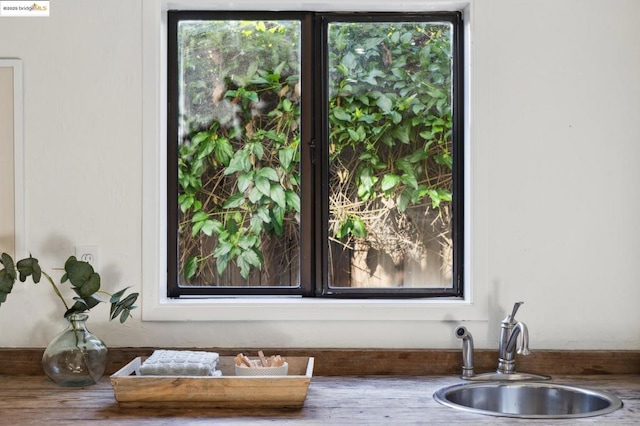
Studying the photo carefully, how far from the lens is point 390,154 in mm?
2574

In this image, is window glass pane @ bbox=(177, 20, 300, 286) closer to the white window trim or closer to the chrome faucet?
the white window trim

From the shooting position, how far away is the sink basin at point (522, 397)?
2.22 meters

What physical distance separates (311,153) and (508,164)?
606mm

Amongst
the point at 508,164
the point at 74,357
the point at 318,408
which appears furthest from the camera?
the point at 508,164

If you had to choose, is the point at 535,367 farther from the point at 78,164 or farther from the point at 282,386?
the point at 78,164

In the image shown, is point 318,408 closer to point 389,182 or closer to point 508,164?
point 389,182

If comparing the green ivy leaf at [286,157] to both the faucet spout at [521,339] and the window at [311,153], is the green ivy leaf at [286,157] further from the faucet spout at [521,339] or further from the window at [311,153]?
the faucet spout at [521,339]

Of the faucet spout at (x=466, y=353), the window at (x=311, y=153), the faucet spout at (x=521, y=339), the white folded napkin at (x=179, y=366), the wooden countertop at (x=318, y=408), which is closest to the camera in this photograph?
the wooden countertop at (x=318, y=408)

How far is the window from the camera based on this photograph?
8.39 feet

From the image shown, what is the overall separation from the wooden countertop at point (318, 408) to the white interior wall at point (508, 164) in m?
0.21

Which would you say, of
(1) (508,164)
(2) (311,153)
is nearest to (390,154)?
(2) (311,153)

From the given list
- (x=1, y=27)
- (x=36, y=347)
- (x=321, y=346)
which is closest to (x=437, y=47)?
(x=321, y=346)

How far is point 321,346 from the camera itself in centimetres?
244

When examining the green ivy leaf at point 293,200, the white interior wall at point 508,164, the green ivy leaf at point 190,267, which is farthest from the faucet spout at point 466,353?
the green ivy leaf at point 190,267
